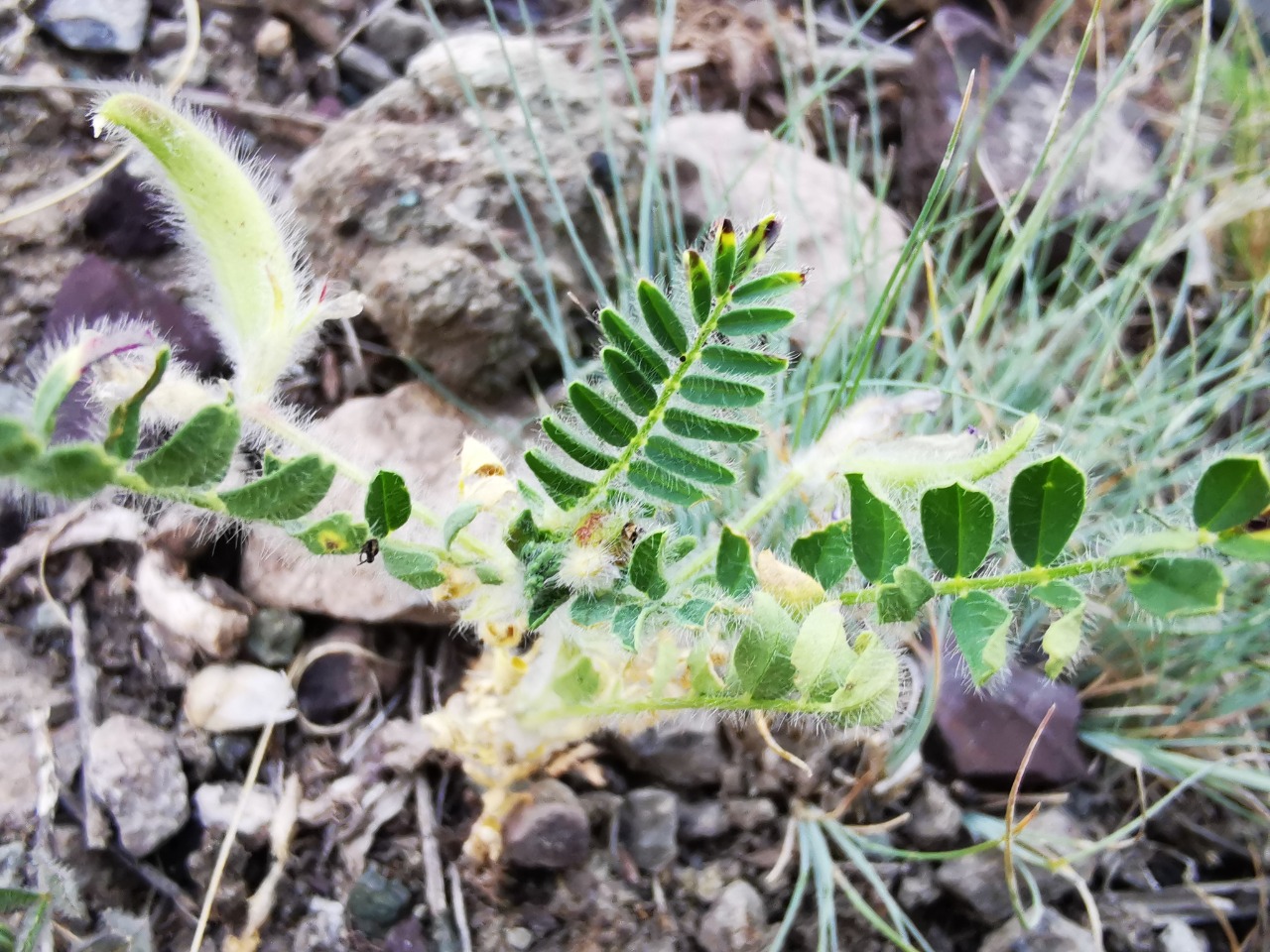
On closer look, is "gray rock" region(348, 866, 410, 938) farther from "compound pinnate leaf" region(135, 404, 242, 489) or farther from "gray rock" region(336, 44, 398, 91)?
"gray rock" region(336, 44, 398, 91)

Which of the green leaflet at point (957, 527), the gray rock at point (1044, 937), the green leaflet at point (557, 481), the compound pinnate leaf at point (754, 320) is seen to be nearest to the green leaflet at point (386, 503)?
the green leaflet at point (557, 481)

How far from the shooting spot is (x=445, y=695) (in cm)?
148

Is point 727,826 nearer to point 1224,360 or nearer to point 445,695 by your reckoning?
point 445,695

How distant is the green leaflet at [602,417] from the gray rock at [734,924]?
82 centimetres

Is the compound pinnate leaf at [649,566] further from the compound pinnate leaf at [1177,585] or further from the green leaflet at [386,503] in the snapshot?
the compound pinnate leaf at [1177,585]

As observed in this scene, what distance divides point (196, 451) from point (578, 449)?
A: 343 millimetres

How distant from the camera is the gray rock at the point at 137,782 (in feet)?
4.13

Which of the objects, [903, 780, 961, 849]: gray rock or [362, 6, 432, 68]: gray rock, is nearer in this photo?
[903, 780, 961, 849]: gray rock

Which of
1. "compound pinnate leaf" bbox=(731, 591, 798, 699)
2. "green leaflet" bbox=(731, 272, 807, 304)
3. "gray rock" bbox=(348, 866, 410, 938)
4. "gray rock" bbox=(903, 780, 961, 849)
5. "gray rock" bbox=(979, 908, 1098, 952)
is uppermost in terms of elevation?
"green leaflet" bbox=(731, 272, 807, 304)

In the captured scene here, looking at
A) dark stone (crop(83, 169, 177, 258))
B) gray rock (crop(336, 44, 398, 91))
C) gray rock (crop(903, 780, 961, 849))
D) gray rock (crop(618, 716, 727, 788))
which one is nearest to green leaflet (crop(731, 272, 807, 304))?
gray rock (crop(618, 716, 727, 788))

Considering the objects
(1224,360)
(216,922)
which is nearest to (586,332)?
(216,922)

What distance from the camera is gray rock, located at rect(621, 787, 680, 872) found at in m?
1.41

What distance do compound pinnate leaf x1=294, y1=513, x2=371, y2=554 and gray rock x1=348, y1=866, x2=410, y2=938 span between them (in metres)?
0.68

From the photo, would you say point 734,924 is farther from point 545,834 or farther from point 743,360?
point 743,360
